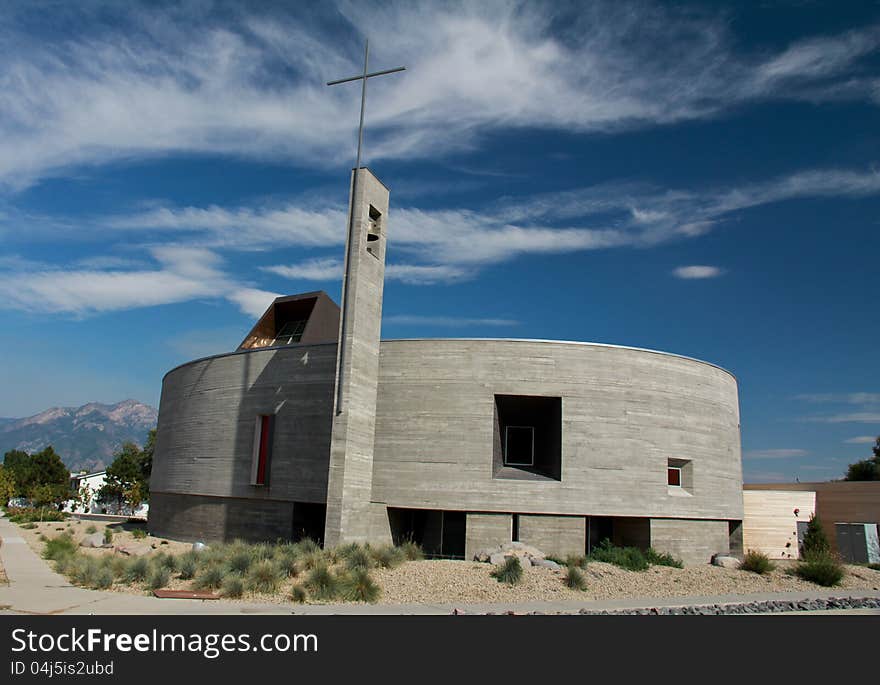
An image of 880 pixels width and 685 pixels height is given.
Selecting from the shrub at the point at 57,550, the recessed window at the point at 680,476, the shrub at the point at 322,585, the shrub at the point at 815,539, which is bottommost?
the shrub at the point at 57,550

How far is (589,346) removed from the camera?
24797 mm

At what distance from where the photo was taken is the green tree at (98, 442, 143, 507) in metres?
69.8

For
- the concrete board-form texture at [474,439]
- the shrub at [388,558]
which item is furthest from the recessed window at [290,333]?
the shrub at [388,558]

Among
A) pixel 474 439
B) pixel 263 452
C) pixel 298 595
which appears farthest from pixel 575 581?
pixel 263 452

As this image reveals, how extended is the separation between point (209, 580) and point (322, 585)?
2.44 metres

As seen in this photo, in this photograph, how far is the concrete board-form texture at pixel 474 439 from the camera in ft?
76.6

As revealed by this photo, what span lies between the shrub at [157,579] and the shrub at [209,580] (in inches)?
24.0

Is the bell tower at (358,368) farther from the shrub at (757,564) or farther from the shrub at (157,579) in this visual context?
the shrub at (757,564)

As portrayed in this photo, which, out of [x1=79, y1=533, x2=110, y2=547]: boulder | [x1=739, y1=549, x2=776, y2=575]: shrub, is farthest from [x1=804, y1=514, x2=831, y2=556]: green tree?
[x1=79, y1=533, x2=110, y2=547]: boulder

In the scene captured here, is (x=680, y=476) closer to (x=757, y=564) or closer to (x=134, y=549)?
(x=757, y=564)

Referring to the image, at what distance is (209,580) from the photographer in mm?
14016
